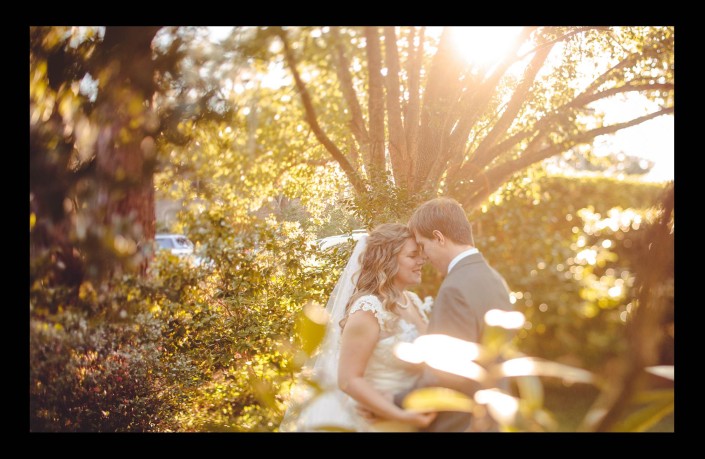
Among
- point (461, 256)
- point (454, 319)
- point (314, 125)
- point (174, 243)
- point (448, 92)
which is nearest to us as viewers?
point (454, 319)

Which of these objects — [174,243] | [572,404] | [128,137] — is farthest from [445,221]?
[572,404]

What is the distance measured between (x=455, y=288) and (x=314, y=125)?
4.53 feet

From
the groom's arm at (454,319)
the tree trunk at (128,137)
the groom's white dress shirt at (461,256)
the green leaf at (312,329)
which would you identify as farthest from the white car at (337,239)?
the green leaf at (312,329)

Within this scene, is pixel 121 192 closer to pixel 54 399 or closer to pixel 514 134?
pixel 54 399

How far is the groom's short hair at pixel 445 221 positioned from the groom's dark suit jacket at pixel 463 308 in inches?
5.3

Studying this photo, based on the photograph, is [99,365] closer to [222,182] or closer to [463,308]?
[222,182]

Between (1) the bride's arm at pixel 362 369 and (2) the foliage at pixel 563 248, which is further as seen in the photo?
(2) the foliage at pixel 563 248

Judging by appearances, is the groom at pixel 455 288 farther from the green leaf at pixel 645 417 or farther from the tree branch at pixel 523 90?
the green leaf at pixel 645 417

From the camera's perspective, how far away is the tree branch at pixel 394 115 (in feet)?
10.4

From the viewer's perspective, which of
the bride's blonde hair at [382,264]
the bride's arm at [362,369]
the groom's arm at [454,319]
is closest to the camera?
the groom's arm at [454,319]

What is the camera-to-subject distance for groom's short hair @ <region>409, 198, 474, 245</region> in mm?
2340

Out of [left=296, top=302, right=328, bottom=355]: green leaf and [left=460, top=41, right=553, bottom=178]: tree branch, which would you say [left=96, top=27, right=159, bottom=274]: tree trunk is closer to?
[left=460, top=41, right=553, bottom=178]: tree branch

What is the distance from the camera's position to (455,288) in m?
2.12

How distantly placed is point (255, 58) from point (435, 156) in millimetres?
1064
